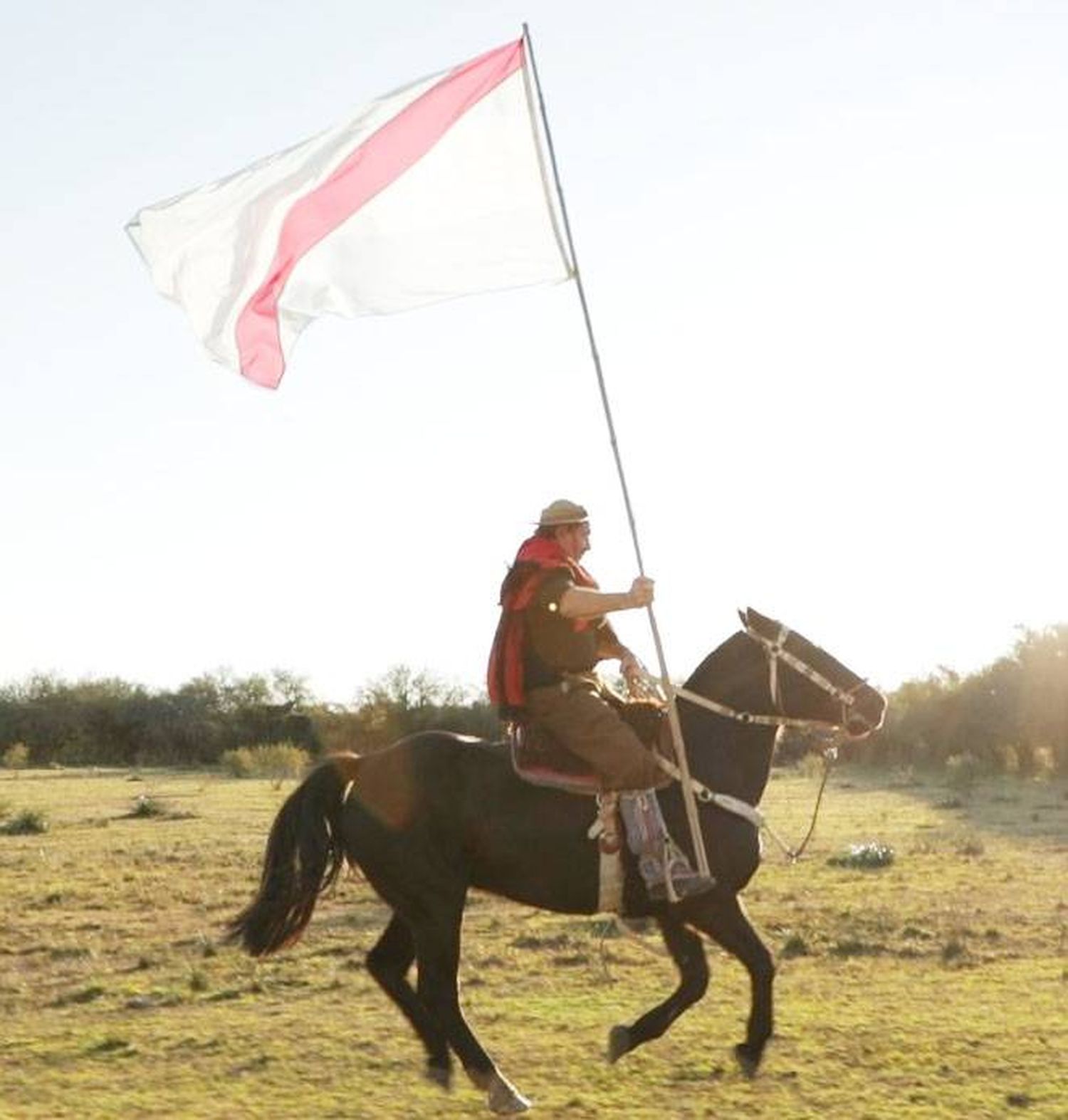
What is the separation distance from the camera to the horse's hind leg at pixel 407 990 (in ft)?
32.4

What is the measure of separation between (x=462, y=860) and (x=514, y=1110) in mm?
1347

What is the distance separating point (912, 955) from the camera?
14.9m

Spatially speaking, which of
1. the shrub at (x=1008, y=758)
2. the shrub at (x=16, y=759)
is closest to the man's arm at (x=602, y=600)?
the shrub at (x=1008, y=758)

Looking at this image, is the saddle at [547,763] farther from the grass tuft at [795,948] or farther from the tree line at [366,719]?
the tree line at [366,719]

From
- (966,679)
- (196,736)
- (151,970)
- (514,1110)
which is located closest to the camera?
(514,1110)

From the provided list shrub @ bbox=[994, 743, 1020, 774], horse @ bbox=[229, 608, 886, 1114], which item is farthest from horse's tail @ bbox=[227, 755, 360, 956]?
shrub @ bbox=[994, 743, 1020, 774]

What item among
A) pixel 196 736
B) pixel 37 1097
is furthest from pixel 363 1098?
pixel 196 736

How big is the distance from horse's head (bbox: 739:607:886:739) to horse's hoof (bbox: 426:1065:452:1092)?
2642 mm

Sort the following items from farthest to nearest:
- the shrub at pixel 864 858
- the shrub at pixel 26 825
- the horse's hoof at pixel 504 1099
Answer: the shrub at pixel 26 825, the shrub at pixel 864 858, the horse's hoof at pixel 504 1099

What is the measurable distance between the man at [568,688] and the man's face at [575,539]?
4cm

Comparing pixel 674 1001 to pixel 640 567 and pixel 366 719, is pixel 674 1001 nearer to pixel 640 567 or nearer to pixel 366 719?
pixel 640 567

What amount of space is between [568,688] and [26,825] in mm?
19546

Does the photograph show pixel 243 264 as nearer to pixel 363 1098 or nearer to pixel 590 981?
pixel 363 1098

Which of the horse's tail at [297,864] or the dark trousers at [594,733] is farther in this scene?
the horse's tail at [297,864]
